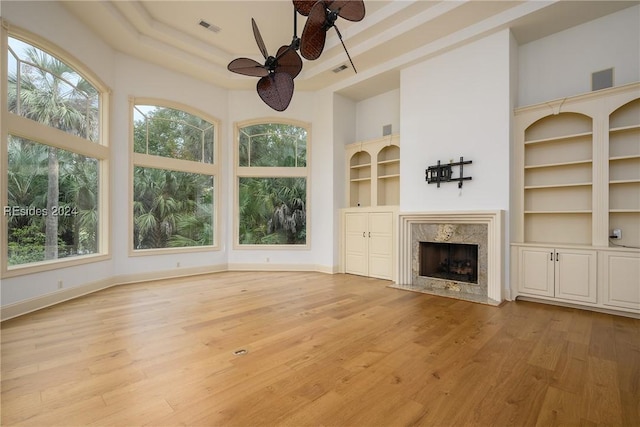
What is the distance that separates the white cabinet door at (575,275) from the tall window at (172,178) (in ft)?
20.4

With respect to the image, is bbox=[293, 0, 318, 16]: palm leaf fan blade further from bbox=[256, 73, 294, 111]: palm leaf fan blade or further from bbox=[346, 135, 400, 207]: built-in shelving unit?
bbox=[346, 135, 400, 207]: built-in shelving unit

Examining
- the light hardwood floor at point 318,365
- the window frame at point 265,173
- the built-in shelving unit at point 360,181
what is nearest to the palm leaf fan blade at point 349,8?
the light hardwood floor at point 318,365

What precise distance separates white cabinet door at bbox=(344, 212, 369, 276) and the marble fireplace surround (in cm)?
99

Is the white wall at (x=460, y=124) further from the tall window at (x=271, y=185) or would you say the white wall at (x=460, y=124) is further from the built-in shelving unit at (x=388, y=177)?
the tall window at (x=271, y=185)

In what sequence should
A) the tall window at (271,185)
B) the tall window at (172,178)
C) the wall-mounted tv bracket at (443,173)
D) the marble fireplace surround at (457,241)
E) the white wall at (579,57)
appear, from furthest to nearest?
the tall window at (271,185), the tall window at (172,178), the wall-mounted tv bracket at (443,173), the marble fireplace surround at (457,241), the white wall at (579,57)

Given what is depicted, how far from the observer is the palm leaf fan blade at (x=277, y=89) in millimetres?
2873

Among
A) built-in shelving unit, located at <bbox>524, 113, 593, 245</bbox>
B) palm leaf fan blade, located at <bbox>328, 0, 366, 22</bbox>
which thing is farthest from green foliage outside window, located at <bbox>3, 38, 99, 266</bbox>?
built-in shelving unit, located at <bbox>524, 113, 593, 245</bbox>

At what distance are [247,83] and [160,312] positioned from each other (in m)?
4.94

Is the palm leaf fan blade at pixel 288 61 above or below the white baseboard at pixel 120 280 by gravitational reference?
above

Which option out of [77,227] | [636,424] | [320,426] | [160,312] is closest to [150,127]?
[77,227]

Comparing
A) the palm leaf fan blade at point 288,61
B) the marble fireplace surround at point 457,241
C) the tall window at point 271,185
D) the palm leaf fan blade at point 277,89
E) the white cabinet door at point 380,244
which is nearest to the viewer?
the palm leaf fan blade at point 288,61

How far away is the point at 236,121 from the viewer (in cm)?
698

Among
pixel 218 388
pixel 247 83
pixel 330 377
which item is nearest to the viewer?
pixel 218 388

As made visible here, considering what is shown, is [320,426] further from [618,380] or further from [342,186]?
[342,186]
